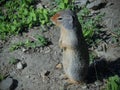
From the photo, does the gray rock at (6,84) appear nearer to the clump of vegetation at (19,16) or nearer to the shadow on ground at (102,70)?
the clump of vegetation at (19,16)

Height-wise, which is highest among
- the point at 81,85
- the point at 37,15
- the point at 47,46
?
the point at 37,15

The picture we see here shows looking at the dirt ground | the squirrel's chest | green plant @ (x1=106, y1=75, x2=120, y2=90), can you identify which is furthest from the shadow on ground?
the squirrel's chest

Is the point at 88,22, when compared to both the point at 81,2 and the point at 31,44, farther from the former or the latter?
the point at 31,44

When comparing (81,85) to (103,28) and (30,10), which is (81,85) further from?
(30,10)

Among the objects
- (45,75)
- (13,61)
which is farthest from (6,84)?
(45,75)

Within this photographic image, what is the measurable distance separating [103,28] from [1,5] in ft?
7.17

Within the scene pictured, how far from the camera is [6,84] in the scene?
5293 mm

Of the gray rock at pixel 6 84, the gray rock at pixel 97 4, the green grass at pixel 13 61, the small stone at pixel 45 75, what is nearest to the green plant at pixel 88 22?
the gray rock at pixel 97 4

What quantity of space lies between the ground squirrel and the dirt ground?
0.96 feet

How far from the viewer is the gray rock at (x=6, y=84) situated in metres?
5.25

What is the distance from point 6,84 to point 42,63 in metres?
0.69

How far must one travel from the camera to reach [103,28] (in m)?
6.00

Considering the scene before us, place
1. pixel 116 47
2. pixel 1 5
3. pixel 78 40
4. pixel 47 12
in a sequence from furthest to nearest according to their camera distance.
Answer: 1. pixel 1 5
2. pixel 47 12
3. pixel 116 47
4. pixel 78 40

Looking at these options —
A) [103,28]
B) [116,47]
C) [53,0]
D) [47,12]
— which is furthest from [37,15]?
[116,47]
